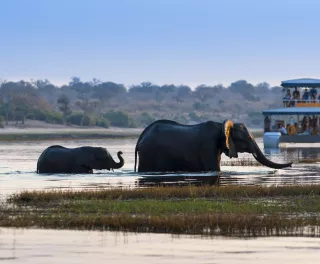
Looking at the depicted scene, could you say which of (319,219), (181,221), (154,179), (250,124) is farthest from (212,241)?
(250,124)

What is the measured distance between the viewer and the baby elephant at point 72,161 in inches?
1510

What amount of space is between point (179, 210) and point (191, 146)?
1468cm

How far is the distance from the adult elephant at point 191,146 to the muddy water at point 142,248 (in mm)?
17672

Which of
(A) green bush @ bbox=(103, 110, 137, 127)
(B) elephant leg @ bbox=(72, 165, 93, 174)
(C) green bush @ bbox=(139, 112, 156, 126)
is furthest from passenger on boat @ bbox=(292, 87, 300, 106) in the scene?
(C) green bush @ bbox=(139, 112, 156, 126)

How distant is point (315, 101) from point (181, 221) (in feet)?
215

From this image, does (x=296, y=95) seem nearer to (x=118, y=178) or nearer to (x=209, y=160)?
(x=209, y=160)

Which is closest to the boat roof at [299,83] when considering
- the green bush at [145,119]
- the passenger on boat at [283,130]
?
the passenger on boat at [283,130]

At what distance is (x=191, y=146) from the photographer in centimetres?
3812

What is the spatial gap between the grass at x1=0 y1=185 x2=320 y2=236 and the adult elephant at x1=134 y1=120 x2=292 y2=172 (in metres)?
9.17

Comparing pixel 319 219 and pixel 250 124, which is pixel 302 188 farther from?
pixel 250 124

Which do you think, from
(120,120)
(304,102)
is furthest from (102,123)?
(304,102)

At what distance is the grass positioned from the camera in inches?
822

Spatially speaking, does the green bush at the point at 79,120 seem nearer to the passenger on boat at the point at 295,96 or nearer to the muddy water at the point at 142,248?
the passenger on boat at the point at 295,96

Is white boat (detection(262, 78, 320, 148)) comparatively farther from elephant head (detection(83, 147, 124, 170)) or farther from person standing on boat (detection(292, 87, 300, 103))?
elephant head (detection(83, 147, 124, 170))
